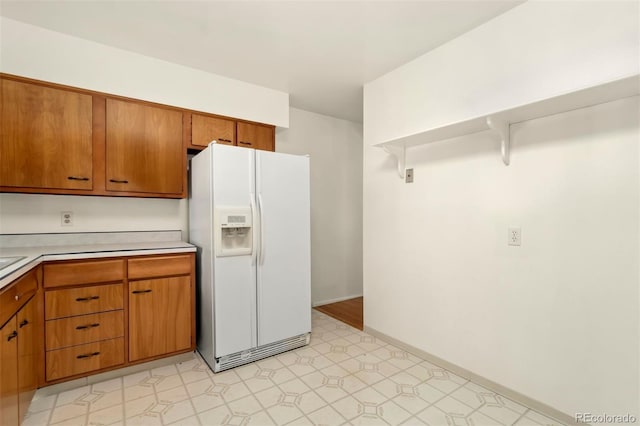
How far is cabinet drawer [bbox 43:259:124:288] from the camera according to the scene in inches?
78.0

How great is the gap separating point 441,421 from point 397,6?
251 centimetres

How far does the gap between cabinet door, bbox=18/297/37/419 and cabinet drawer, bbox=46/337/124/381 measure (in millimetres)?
93

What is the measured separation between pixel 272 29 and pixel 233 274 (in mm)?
1821

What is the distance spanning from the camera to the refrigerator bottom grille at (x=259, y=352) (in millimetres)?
2324

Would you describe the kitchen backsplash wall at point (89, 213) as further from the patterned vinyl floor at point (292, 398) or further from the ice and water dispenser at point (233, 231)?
the patterned vinyl floor at point (292, 398)

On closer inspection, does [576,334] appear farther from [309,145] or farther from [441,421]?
[309,145]

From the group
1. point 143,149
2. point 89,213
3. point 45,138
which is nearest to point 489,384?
point 143,149

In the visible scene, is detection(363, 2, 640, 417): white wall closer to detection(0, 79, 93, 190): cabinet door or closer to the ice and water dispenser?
the ice and water dispenser

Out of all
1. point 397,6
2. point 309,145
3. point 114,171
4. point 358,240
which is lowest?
point 358,240

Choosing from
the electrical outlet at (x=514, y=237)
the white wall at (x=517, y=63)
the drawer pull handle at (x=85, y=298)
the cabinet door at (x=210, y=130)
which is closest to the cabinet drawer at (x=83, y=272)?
the drawer pull handle at (x=85, y=298)

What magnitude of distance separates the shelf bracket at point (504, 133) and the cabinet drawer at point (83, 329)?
9.26ft

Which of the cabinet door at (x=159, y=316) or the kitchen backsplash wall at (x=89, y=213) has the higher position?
the kitchen backsplash wall at (x=89, y=213)

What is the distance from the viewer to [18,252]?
6.79ft

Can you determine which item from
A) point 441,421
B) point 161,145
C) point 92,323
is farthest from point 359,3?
point 92,323
